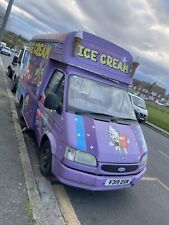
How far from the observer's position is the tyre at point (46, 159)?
556 centimetres

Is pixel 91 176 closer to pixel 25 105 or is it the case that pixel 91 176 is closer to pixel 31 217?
pixel 31 217

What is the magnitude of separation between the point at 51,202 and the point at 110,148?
122 centimetres

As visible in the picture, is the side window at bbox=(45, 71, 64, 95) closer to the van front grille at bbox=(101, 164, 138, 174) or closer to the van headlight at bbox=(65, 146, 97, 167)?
the van headlight at bbox=(65, 146, 97, 167)

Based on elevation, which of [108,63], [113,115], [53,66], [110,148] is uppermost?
[108,63]

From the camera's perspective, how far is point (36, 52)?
29.7 ft

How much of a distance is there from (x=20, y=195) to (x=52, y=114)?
1.68m

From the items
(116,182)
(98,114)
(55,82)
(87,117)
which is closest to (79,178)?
(116,182)

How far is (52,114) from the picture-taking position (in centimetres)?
588

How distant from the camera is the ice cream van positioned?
4.97 metres

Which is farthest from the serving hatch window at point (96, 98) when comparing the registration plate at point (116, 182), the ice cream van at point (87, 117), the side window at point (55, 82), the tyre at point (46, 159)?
the registration plate at point (116, 182)

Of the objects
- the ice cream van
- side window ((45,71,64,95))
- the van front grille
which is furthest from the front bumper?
side window ((45,71,64,95))

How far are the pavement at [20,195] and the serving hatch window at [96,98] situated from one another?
1399 millimetres

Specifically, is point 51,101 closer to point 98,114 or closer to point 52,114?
point 52,114

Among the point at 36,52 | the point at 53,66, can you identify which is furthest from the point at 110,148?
the point at 36,52
